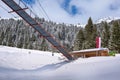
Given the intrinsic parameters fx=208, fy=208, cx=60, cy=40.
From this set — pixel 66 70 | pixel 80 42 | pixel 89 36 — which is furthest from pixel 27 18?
pixel 80 42

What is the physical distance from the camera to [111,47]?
201ft

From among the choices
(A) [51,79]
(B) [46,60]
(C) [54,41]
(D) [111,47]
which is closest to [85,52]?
(B) [46,60]

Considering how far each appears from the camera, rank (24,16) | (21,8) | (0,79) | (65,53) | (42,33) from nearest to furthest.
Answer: (0,79) → (21,8) → (24,16) → (42,33) → (65,53)

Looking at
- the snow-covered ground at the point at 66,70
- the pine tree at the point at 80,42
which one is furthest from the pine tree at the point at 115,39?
the snow-covered ground at the point at 66,70

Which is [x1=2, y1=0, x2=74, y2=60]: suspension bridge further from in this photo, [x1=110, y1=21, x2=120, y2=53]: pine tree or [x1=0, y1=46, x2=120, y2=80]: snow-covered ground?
[x1=110, y1=21, x2=120, y2=53]: pine tree

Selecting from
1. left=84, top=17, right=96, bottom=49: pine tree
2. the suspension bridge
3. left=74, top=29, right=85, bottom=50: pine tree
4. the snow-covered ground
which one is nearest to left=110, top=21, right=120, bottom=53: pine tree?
left=84, top=17, right=96, bottom=49: pine tree

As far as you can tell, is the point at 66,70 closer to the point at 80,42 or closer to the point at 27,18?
the point at 27,18

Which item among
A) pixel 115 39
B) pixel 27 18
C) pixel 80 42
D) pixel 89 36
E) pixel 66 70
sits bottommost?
pixel 66 70

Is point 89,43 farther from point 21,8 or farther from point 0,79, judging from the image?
point 0,79

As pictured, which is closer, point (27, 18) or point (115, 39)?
point (27, 18)

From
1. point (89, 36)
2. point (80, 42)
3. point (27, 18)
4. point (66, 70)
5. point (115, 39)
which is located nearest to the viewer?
point (66, 70)

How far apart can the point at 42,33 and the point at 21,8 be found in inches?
256

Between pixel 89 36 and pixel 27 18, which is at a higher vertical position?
pixel 27 18

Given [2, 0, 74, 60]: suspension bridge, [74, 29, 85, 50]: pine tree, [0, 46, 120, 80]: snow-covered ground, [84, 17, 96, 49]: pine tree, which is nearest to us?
[0, 46, 120, 80]: snow-covered ground
